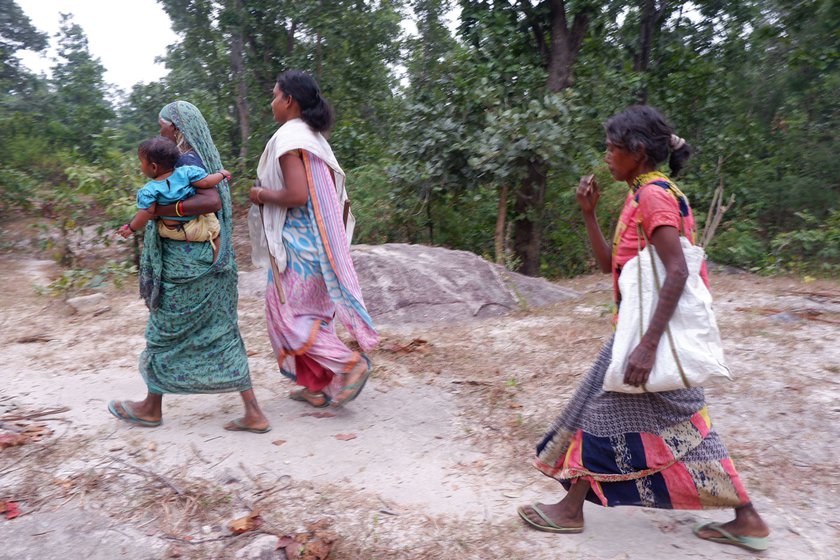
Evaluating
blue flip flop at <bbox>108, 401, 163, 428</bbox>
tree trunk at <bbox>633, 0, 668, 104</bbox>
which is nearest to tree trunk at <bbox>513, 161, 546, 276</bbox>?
tree trunk at <bbox>633, 0, 668, 104</bbox>

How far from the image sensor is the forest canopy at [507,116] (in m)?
8.30

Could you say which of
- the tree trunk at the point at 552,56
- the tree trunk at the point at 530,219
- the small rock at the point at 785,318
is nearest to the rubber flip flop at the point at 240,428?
the small rock at the point at 785,318

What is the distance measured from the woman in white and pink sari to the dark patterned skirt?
1.53 metres

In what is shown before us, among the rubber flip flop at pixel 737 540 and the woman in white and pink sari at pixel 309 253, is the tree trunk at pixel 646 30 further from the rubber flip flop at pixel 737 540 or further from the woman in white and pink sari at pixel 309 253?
the rubber flip flop at pixel 737 540

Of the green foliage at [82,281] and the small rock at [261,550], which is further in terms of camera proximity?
the green foliage at [82,281]

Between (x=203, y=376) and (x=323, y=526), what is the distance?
120 centimetres


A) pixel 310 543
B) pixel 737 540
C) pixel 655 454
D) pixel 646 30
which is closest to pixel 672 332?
pixel 655 454

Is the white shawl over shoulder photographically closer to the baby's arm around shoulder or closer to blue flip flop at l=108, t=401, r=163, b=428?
the baby's arm around shoulder

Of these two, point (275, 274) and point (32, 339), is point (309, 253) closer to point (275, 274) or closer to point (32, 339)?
point (275, 274)

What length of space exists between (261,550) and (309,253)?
160cm

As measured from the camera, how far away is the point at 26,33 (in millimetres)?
17844

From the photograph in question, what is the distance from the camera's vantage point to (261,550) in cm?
253

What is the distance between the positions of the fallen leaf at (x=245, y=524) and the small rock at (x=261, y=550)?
0.09 meters

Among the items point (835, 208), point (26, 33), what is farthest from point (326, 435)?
point (26, 33)
